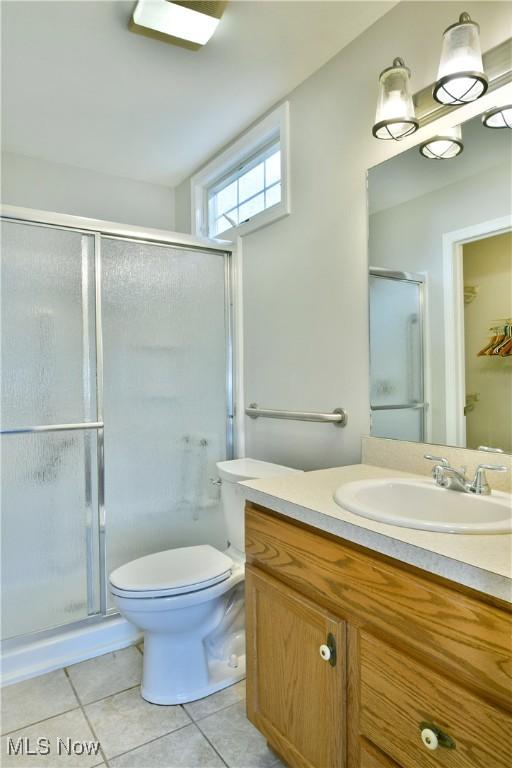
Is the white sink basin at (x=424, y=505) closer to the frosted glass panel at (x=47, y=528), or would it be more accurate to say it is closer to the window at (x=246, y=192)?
the frosted glass panel at (x=47, y=528)

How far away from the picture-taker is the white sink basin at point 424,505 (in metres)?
0.94

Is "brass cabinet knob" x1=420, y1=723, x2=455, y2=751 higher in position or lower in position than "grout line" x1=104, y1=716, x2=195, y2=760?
higher

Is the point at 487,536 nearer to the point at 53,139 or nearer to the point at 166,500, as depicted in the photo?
the point at 166,500

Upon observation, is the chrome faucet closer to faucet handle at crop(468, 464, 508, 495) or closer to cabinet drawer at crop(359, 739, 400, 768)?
faucet handle at crop(468, 464, 508, 495)

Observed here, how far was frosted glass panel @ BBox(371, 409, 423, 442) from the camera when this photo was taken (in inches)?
58.7

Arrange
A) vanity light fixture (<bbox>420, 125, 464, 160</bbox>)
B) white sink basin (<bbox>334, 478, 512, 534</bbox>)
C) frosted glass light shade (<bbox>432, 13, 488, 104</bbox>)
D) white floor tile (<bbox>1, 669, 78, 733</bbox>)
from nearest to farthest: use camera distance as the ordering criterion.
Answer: white sink basin (<bbox>334, 478, 512, 534</bbox>) → frosted glass light shade (<bbox>432, 13, 488, 104</bbox>) → vanity light fixture (<bbox>420, 125, 464, 160</bbox>) → white floor tile (<bbox>1, 669, 78, 733</bbox>)

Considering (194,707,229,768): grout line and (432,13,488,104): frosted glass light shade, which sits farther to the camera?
(194,707,229,768): grout line

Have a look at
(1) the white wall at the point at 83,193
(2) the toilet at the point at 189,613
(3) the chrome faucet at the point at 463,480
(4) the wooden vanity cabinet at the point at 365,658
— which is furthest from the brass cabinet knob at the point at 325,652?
(1) the white wall at the point at 83,193

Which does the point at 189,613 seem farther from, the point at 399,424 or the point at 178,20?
the point at 178,20

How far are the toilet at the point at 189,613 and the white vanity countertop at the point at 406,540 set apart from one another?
38 cm

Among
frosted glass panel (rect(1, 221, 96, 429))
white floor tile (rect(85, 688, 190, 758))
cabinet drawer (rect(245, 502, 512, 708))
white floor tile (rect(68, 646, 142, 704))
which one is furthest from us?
frosted glass panel (rect(1, 221, 96, 429))

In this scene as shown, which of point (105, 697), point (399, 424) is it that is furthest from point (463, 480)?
point (105, 697)

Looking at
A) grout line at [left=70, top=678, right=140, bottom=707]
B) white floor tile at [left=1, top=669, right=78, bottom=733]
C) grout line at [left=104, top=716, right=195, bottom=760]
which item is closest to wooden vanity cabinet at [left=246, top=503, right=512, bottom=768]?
grout line at [left=104, top=716, right=195, bottom=760]

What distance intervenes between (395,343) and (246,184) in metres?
1.40
